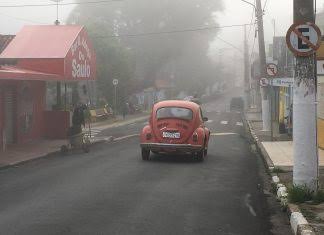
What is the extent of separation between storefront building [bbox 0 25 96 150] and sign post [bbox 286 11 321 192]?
1205 cm

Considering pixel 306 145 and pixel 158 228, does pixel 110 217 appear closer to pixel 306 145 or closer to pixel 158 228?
pixel 158 228

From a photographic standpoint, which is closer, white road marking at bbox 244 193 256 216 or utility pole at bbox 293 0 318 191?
white road marking at bbox 244 193 256 216

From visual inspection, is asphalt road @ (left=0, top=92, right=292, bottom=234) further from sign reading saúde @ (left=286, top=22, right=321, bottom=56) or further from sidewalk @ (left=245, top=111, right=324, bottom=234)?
sign reading saúde @ (left=286, top=22, right=321, bottom=56)

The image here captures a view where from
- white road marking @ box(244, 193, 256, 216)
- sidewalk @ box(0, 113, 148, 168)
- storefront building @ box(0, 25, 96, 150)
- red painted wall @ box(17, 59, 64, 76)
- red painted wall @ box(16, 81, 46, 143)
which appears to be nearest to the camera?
white road marking @ box(244, 193, 256, 216)

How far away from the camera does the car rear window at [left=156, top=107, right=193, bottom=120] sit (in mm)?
17656

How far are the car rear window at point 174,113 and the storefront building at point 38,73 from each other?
5.05 metres

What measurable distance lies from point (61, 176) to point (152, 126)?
14.3 ft

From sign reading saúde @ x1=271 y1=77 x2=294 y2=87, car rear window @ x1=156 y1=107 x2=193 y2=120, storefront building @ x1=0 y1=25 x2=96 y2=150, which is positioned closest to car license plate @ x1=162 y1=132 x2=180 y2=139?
car rear window @ x1=156 y1=107 x2=193 y2=120

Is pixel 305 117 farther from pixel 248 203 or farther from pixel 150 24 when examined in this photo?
pixel 150 24

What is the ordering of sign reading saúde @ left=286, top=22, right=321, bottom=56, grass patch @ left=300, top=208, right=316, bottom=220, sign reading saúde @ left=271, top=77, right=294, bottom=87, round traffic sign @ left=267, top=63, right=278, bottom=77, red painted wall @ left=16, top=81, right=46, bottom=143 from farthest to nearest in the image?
1. round traffic sign @ left=267, top=63, right=278, bottom=77
2. sign reading saúde @ left=271, top=77, right=294, bottom=87
3. red painted wall @ left=16, top=81, right=46, bottom=143
4. sign reading saúde @ left=286, top=22, right=321, bottom=56
5. grass patch @ left=300, top=208, right=316, bottom=220

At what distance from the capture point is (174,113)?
1775cm

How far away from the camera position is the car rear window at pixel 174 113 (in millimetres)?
17656

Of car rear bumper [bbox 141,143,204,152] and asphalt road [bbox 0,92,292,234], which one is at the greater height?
car rear bumper [bbox 141,143,204,152]

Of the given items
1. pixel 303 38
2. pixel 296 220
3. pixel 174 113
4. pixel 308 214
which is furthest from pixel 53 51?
pixel 296 220
